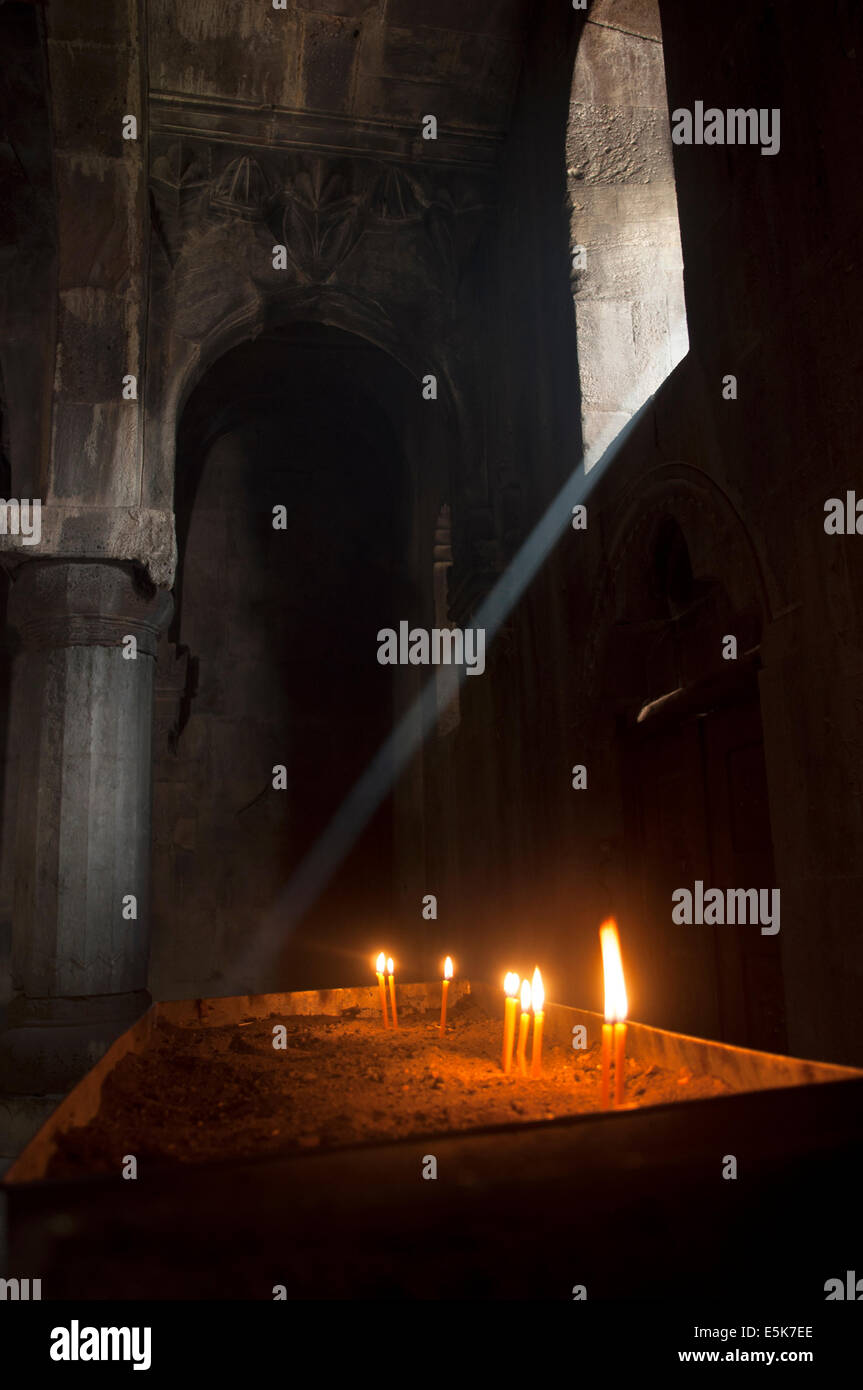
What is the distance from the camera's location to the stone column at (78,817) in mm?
4875

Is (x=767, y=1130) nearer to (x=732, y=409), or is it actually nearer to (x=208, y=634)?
(x=732, y=409)

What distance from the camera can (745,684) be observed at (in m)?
3.54

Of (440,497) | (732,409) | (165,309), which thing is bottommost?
(732,409)

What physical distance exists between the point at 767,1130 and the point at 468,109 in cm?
683

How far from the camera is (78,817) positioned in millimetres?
5184

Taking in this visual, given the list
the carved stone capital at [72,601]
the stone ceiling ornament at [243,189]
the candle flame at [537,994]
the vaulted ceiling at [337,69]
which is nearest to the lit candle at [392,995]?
the candle flame at [537,994]

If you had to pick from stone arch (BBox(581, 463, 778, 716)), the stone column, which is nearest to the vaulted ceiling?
the stone column

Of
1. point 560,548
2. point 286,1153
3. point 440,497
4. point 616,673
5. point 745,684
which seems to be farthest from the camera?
point 440,497

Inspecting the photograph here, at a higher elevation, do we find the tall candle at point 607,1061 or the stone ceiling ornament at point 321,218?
the stone ceiling ornament at point 321,218

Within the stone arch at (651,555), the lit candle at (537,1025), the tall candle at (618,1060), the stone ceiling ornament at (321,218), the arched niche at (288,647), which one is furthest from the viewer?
the arched niche at (288,647)

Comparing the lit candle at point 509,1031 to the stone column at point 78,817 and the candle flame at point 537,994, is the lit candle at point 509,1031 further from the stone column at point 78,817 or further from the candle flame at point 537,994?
the stone column at point 78,817

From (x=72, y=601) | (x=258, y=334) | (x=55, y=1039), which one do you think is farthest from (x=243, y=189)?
(x=55, y=1039)
